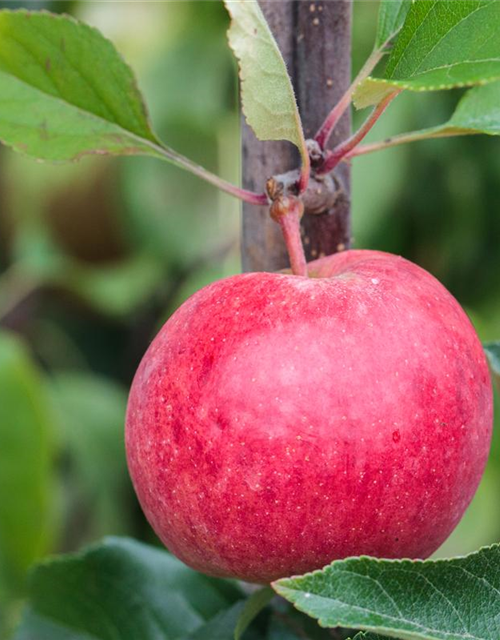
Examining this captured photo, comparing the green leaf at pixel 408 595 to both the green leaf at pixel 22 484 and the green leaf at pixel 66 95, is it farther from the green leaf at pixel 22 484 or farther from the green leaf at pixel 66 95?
the green leaf at pixel 22 484

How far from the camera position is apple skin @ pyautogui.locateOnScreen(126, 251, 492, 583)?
0.45m

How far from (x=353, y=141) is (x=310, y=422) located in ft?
0.53

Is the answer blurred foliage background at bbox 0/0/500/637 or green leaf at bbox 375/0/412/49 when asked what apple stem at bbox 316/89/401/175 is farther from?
blurred foliage background at bbox 0/0/500/637

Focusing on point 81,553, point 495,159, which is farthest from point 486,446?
point 495,159

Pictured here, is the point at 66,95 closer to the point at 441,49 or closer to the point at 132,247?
the point at 441,49

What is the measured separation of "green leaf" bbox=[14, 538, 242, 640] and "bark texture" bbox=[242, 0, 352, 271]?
0.83 feet

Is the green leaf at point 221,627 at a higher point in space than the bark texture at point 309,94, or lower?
lower

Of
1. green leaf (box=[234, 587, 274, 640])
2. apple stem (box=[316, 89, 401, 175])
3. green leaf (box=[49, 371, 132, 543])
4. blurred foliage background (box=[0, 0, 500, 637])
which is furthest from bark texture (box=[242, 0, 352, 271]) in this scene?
green leaf (box=[49, 371, 132, 543])

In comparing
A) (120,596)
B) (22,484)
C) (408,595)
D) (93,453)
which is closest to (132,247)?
(93,453)

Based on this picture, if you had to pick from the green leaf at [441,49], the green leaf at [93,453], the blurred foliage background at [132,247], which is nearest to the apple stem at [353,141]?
the green leaf at [441,49]

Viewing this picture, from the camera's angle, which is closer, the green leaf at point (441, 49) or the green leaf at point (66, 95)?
the green leaf at point (441, 49)

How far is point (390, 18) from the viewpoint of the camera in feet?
1.75

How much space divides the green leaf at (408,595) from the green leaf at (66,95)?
0.92 feet

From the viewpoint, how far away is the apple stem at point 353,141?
492mm
